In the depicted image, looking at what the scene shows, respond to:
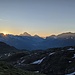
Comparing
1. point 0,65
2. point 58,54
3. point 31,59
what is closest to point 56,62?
point 58,54

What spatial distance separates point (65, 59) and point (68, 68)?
1866cm

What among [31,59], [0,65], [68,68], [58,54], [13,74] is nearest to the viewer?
[13,74]

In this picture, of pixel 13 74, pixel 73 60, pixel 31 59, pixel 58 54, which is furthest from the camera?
pixel 31 59

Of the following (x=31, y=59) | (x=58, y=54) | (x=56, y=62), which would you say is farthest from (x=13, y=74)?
(x=31, y=59)

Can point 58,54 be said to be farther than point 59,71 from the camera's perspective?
Yes

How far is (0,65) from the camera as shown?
43938 millimetres

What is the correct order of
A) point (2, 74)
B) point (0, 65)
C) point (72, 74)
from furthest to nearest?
1. point (72, 74)
2. point (0, 65)
3. point (2, 74)

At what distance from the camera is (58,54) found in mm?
146625

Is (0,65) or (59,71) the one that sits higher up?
(0,65)

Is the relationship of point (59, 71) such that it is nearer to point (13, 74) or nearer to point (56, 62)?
point (56, 62)

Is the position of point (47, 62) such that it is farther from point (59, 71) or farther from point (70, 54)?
point (59, 71)

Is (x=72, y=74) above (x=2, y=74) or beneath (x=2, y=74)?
beneath

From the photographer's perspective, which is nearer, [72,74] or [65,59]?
[72,74]

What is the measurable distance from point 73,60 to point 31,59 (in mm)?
59378
